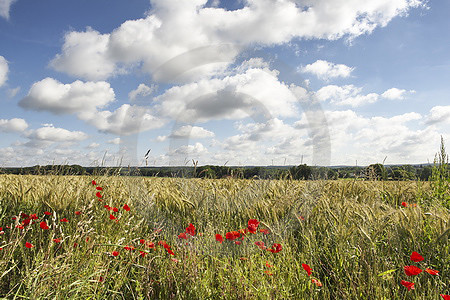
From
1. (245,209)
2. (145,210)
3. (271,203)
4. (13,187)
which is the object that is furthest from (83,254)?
(13,187)

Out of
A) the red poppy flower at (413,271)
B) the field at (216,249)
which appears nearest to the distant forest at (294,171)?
the field at (216,249)

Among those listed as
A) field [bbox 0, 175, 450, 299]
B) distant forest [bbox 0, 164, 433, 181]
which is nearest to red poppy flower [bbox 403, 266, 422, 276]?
field [bbox 0, 175, 450, 299]

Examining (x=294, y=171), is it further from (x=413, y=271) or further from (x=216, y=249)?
(x=413, y=271)

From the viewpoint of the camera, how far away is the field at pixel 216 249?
1964 mm

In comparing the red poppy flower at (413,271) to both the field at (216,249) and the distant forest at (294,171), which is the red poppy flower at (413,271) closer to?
the field at (216,249)

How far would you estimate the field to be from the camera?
196 cm

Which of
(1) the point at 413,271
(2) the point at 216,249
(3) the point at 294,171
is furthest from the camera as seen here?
(3) the point at 294,171

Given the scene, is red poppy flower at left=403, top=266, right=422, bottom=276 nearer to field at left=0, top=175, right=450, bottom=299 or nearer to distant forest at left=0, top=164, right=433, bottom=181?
field at left=0, top=175, right=450, bottom=299

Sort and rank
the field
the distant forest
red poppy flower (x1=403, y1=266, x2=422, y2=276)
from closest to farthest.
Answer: red poppy flower (x1=403, y1=266, x2=422, y2=276)
the field
the distant forest

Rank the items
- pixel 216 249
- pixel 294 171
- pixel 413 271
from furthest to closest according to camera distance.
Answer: pixel 294 171 → pixel 216 249 → pixel 413 271

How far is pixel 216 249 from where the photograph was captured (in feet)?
8.70

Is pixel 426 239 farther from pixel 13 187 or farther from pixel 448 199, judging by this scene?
pixel 13 187

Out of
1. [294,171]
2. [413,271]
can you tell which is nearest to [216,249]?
[413,271]

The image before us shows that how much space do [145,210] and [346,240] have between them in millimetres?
2360
